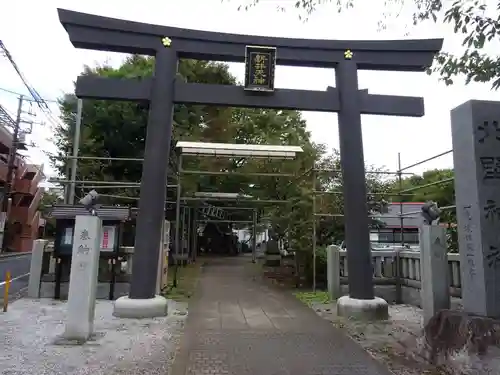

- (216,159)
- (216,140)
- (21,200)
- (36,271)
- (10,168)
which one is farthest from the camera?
(21,200)

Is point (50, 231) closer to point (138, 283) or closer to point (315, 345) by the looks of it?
point (138, 283)

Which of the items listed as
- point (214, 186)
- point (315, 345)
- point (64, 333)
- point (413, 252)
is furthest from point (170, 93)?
point (214, 186)

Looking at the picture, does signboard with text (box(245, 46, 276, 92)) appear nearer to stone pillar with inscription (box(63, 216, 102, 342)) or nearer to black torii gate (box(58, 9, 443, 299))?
black torii gate (box(58, 9, 443, 299))

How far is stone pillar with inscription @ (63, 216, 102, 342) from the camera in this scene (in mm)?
6125

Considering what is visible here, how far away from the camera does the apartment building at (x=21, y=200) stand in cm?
3494

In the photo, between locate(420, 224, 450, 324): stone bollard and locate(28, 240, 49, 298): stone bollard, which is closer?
locate(420, 224, 450, 324): stone bollard

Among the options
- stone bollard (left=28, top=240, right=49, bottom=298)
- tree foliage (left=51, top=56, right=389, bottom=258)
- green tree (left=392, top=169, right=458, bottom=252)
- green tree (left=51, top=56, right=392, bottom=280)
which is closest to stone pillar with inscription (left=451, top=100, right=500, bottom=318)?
green tree (left=392, top=169, right=458, bottom=252)

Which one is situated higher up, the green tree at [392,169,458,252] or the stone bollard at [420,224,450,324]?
the green tree at [392,169,458,252]

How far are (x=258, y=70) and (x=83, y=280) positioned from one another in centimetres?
514

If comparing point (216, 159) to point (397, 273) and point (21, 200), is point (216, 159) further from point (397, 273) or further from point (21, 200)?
point (21, 200)

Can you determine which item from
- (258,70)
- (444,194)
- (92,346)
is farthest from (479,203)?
(444,194)

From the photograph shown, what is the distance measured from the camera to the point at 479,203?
4941 millimetres

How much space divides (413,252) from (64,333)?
7.25 metres

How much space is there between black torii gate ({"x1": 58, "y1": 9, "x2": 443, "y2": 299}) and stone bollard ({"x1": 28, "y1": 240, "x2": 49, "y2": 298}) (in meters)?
3.67
